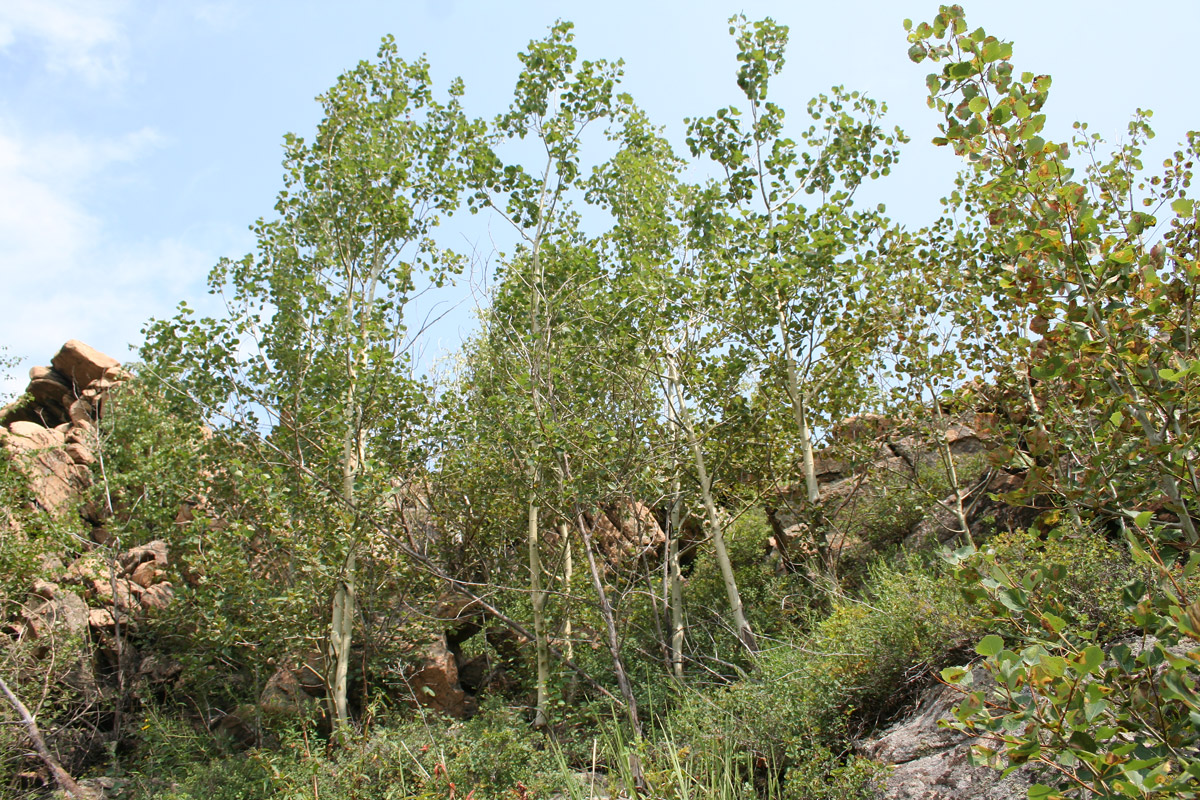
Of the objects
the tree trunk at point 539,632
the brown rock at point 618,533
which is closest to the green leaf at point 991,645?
the tree trunk at point 539,632

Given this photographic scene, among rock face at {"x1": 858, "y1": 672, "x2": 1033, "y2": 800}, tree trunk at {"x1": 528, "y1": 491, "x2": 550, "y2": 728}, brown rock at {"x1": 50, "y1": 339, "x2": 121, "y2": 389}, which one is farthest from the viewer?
brown rock at {"x1": 50, "y1": 339, "x2": 121, "y2": 389}

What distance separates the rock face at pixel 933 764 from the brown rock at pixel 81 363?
2508 centimetres

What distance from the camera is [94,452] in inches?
570

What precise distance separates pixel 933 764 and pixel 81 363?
2650 centimetres

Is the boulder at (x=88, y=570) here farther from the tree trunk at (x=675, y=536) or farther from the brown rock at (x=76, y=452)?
the tree trunk at (x=675, y=536)

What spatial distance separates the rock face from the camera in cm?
421

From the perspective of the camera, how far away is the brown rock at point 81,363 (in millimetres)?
22359

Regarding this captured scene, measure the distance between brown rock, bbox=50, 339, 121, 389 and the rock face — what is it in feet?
82.3

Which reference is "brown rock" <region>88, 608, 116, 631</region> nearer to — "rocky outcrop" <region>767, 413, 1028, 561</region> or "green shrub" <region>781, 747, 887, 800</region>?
"rocky outcrop" <region>767, 413, 1028, 561</region>

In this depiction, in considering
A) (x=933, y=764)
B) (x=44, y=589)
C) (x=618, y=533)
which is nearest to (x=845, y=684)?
(x=933, y=764)

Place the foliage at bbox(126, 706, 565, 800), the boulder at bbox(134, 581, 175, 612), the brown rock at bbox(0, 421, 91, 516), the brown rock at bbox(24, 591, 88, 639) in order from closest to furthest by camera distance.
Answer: the foliage at bbox(126, 706, 565, 800)
the brown rock at bbox(24, 591, 88, 639)
the boulder at bbox(134, 581, 175, 612)
the brown rock at bbox(0, 421, 91, 516)

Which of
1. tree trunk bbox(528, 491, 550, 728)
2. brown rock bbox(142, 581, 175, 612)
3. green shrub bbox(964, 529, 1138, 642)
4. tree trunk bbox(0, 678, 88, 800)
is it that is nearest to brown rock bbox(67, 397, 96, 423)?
brown rock bbox(142, 581, 175, 612)

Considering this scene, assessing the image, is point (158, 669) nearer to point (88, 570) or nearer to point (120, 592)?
point (88, 570)

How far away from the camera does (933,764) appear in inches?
184
